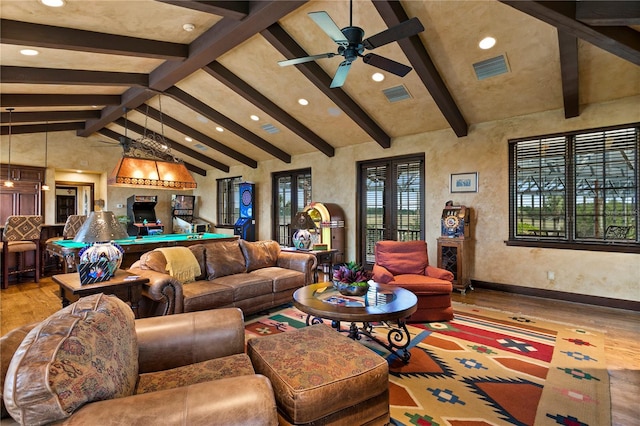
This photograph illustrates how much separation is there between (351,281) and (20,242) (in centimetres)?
613

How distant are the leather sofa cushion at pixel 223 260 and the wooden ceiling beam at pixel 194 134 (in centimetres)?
435

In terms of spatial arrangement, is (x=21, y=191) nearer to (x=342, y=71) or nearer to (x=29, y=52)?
(x=29, y=52)

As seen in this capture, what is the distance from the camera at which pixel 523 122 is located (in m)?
4.88

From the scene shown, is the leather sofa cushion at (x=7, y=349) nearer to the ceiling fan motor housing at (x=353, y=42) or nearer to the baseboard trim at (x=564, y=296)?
the ceiling fan motor housing at (x=353, y=42)

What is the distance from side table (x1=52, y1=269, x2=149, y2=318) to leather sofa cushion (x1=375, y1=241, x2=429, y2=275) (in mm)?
2796

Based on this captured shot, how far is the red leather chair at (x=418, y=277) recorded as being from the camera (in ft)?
11.9

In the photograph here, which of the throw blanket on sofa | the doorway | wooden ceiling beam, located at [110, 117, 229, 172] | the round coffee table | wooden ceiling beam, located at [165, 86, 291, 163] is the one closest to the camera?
the round coffee table

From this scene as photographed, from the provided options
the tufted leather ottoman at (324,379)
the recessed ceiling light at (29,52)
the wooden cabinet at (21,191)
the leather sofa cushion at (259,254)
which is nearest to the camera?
the tufted leather ottoman at (324,379)

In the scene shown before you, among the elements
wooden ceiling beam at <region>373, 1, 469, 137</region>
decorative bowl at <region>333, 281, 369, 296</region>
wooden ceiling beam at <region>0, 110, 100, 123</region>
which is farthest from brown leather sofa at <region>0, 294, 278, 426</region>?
wooden ceiling beam at <region>0, 110, 100, 123</region>

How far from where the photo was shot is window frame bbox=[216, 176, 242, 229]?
9.74 metres

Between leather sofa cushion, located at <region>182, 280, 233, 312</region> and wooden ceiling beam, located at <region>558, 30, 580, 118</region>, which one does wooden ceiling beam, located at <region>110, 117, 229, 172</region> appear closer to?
leather sofa cushion, located at <region>182, 280, 233, 312</region>

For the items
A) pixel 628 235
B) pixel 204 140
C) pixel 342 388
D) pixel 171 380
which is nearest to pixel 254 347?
pixel 171 380

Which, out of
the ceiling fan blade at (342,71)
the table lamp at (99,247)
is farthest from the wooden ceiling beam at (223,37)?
the table lamp at (99,247)

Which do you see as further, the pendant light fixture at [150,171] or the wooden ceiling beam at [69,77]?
the pendant light fixture at [150,171]
